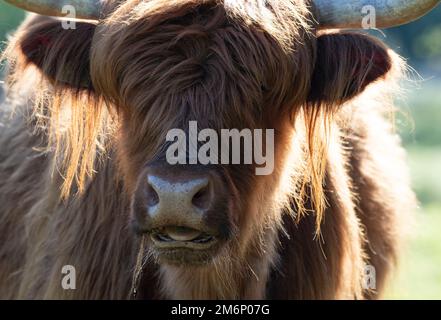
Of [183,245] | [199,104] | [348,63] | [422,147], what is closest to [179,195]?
[183,245]

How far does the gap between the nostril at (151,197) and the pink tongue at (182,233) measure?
13 cm

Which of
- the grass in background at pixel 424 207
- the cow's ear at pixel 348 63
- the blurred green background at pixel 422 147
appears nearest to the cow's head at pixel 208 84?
the cow's ear at pixel 348 63

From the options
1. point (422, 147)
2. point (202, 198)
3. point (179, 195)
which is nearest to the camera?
point (179, 195)

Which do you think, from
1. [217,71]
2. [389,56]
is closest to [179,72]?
[217,71]

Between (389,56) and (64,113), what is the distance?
1.68m

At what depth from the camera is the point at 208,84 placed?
13.8 feet

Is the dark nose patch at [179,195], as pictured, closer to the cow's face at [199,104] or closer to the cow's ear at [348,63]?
the cow's face at [199,104]

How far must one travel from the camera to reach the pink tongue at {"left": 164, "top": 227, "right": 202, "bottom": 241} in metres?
3.98

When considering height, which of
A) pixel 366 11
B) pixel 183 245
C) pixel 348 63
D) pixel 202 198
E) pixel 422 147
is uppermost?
pixel 422 147

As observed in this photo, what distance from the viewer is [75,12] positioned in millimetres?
4461

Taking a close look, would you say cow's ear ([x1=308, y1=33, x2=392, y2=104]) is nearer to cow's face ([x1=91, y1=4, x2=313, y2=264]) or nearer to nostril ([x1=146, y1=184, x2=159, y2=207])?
cow's face ([x1=91, y1=4, x2=313, y2=264])

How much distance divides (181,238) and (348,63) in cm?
113

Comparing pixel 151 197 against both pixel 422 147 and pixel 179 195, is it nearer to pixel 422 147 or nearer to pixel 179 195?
pixel 179 195

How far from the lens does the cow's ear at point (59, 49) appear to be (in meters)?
4.57
